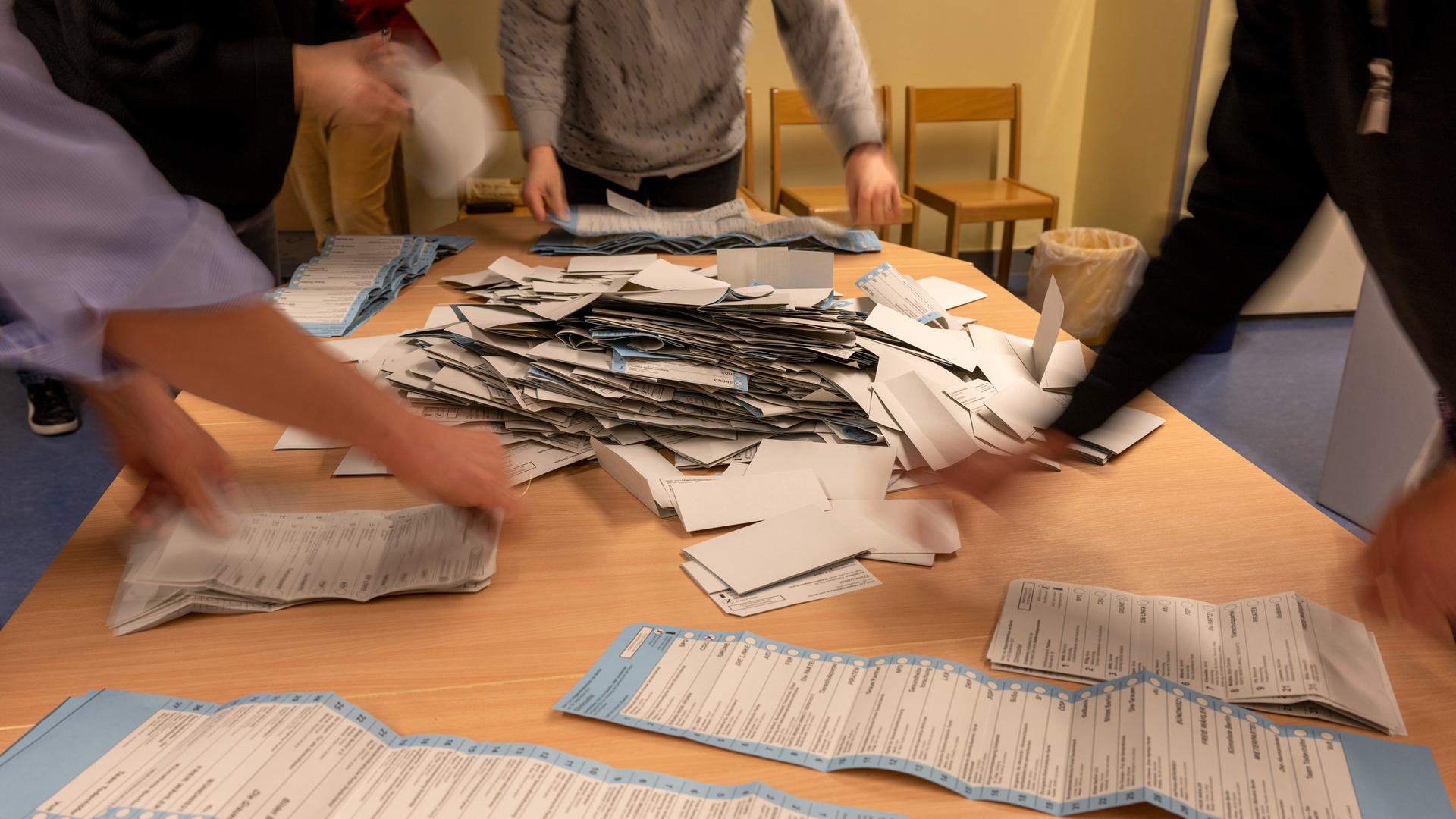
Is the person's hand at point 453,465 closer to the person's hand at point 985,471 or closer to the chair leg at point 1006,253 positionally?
the person's hand at point 985,471

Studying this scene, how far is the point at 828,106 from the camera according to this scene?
1.63 meters

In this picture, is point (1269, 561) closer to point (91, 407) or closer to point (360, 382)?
point (360, 382)

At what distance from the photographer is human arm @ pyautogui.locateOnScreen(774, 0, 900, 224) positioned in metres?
1.53

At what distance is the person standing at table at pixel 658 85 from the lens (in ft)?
5.17

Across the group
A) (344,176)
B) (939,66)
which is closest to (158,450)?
(344,176)

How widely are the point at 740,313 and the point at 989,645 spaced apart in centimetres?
47

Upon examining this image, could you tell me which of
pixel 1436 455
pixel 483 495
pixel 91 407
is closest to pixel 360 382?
pixel 483 495

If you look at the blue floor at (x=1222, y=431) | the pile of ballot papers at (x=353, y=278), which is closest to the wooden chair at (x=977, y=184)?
the blue floor at (x=1222, y=431)

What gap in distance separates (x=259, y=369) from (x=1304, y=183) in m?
0.82

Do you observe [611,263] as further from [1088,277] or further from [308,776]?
[1088,277]

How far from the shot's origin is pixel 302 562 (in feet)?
2.58

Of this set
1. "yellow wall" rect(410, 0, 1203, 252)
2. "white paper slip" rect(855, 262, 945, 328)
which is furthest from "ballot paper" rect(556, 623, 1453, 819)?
"yellow wall" rect(410, 0, 1203, 252)

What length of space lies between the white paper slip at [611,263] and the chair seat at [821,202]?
1635mm

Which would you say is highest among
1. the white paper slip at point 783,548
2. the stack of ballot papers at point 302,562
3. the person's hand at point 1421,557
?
the person's hand at point 1421,557
